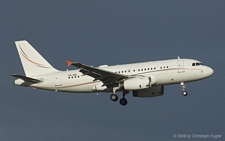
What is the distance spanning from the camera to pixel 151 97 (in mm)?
61188

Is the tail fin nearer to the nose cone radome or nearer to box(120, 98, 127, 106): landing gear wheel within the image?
box(120, 98, 127, 106): landing gear wheel

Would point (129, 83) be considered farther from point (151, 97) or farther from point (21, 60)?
point (21, 60)

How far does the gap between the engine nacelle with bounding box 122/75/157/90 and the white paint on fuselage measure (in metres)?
0.73

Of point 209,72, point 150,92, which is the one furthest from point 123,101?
point 209,72

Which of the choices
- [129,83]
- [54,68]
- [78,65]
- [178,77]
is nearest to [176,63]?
[178,77]

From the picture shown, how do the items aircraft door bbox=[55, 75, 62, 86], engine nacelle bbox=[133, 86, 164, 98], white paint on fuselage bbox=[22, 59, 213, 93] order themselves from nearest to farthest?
white paint on fuselage bbox=[22, 59, 213, 93]
aircraft door bbox=[55, 75, 62, 86]
engine nacelle bbox=[133, 86, 164, 98]

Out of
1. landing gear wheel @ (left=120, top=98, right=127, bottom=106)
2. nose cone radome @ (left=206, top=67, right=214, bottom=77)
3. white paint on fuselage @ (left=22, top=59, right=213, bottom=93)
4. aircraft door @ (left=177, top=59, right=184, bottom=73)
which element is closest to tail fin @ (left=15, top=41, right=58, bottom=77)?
white paint on fuselage @ (left=22, top=59, right=213, bottom=93)

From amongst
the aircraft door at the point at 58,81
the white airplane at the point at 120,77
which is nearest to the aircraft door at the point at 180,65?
the white airplane at the point at 120,77

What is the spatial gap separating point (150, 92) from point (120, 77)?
240 inches

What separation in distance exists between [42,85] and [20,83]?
8.56ft

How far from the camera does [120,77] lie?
56.4 meters

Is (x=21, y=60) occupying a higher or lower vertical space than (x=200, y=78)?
higher

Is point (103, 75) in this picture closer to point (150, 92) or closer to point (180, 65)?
point (150, 92)

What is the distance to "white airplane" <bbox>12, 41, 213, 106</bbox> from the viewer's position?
55.9 metres
